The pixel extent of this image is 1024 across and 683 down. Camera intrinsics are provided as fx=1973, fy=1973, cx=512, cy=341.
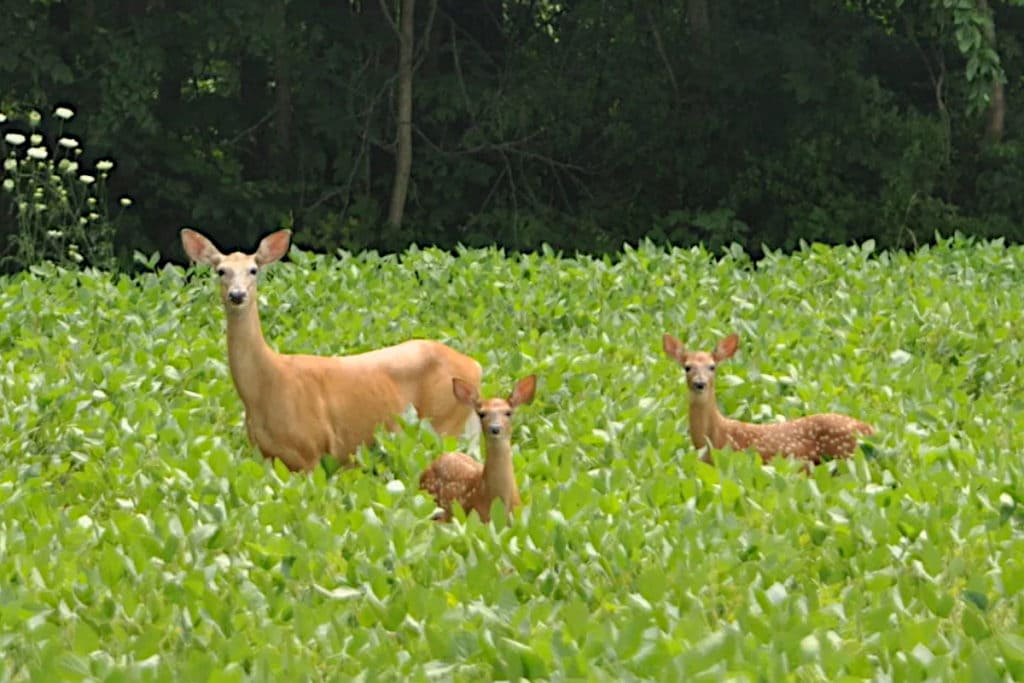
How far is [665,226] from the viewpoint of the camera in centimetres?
2384

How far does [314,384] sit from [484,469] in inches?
64.0

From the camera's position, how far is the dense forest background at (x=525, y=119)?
75.2 feet

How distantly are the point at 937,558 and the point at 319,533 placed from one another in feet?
6.23

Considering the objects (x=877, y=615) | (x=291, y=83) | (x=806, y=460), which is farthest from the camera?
(x=291, y=83)

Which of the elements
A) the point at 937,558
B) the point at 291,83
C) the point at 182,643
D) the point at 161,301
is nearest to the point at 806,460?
the point at 937,558

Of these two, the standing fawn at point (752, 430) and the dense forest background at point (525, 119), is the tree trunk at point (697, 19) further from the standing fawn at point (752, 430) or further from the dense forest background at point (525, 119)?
the standing fawn at point (752, 430)

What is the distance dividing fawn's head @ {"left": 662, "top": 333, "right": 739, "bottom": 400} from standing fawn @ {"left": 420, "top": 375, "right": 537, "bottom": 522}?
1103 millimetres

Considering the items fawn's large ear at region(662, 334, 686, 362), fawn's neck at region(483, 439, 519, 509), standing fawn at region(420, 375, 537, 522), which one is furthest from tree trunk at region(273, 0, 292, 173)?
fawn's neck at region(483, 439, 519, 509)

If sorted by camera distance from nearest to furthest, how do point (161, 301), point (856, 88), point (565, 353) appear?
point (565, 353)
point (161, 301)
point (856, 88)

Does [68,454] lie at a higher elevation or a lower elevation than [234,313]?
lower

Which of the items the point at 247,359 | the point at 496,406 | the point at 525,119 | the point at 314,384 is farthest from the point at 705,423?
the point at 525,119

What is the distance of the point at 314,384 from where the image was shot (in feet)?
27.3

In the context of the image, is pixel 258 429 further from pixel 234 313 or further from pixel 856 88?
pixel 856 88

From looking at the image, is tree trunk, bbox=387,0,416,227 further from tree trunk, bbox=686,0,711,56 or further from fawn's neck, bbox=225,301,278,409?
fawn's neck, bbox=225,301,278,409
